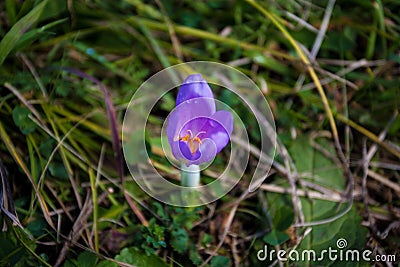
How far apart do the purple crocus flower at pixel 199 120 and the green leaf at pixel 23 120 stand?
565 mm

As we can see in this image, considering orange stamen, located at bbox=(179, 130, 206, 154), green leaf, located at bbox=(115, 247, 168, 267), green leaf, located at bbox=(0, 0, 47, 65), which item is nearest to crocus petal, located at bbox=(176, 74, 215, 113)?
orange stamen, located at bbox=(179, 130, 206, 154)

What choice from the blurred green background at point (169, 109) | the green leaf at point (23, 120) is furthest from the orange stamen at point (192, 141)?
the green leaf at point (23, 120)

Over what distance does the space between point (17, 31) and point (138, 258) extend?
2.87 ft

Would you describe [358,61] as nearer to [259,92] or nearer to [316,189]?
[259,92]

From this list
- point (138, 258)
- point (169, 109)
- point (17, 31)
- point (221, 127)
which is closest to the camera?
point (221, 127)

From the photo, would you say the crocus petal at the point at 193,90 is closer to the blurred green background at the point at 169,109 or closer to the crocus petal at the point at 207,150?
the crocus petal at the point at 207,150

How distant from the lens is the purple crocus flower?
1337 mm

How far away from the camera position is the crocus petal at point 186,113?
1346 mm

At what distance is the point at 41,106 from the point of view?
5.66 feet

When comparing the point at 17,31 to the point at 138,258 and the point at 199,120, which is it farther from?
the point at 138,258

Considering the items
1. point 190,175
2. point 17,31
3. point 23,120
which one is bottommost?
point 190,175

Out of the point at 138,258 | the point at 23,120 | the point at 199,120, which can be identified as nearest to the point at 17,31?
the point at 23,120

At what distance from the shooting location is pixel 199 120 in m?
1.39

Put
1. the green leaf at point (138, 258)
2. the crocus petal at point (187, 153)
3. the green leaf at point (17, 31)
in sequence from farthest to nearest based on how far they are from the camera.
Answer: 1. the green leaf at point (17, 31)
2. the green leaf at point (138, 258)
3. the crocus petal at point (187, 153)
